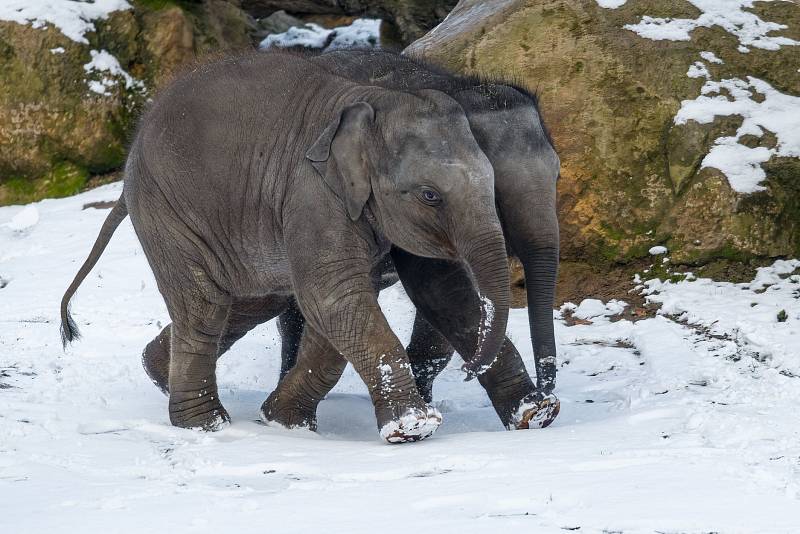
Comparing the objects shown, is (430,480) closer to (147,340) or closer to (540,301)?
(540,301)

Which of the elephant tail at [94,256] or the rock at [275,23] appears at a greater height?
the elephant tail at [94,256]

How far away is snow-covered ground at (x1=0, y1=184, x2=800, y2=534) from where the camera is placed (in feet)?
→ 14.1

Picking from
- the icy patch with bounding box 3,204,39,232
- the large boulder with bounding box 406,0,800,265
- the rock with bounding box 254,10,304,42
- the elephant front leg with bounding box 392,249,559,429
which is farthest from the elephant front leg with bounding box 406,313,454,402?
the rock with bounding box 254,10,304,42

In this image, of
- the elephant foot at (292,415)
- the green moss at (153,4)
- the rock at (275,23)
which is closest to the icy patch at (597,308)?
the elephant foot at (292,415)

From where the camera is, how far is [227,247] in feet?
21.5

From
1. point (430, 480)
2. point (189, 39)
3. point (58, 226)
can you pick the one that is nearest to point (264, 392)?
point (430, 480)

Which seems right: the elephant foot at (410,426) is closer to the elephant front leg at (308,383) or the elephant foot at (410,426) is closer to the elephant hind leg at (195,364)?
the elephant front leg at (308,383)

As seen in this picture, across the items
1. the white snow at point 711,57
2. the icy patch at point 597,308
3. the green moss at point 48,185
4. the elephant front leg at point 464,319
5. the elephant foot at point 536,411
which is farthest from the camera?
the green moss at point 48,185

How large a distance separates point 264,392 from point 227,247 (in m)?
1.71

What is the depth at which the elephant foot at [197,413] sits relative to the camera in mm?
6621

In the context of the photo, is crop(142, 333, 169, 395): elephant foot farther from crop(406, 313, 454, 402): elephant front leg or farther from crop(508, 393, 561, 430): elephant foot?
crop(508, 393, 561, 430): elephant foot

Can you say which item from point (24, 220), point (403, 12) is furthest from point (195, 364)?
point (403, 12)

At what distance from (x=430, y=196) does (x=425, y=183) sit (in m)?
0.06

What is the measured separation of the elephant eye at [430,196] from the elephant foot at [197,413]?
1.84 m
